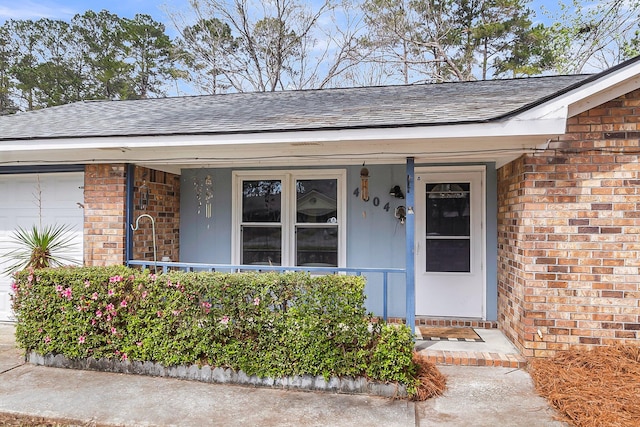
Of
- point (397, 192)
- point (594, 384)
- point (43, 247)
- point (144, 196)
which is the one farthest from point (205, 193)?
point (594, 384)

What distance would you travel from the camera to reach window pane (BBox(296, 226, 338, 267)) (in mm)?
5945

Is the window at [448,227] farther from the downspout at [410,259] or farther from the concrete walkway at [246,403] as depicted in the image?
the concrete walkway at [246,403]

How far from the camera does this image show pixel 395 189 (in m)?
5.65

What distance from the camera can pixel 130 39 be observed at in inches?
713

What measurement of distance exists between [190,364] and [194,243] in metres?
2.56

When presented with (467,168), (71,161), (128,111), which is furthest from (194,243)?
(467,168)

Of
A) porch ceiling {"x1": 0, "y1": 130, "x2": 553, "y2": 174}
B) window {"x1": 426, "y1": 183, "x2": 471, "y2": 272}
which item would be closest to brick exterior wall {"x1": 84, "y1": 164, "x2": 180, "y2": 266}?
porch ceiling {"x1": 0, "y1": 130, "x2": 553, "y2": 174}

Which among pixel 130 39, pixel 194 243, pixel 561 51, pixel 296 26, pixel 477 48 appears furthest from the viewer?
pixel 130 39

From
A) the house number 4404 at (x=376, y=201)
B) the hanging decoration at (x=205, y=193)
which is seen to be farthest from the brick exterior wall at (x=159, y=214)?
the house number 4404 at (x=376, y=201)

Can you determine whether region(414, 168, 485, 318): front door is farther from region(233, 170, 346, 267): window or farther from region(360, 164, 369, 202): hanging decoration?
region(233, 170, 346, 267): window

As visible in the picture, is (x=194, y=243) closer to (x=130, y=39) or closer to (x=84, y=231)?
(x=84, y=231)

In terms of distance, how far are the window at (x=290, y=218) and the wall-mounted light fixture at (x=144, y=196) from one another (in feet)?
4.07

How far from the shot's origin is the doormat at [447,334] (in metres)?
4.92

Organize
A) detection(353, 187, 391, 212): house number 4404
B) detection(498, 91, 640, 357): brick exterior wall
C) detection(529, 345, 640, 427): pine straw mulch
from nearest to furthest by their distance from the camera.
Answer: detection(529, 345, 640, 427): pine straw mulch, detection(498, 91, 640, 357): brick exterior wall, detection(353, 187, 391, 212): house number 4404
